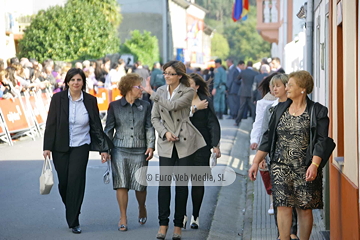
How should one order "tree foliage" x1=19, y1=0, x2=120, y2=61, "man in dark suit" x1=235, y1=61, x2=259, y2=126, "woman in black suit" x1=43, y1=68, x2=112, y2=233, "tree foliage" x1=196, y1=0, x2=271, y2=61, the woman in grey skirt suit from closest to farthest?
1. "woman in black suit" x1=43, y1=68, x2=112, y2=233
2. the woman in grey skirt suit
3. "man in dark suit" x1=235, y1=61, x2=259, y2=126
4. "tree foliage" x1=19, y1=0, x2=120, y2=61
5. "tree foliage" x1=196, y1=0, x2=271, y2=61

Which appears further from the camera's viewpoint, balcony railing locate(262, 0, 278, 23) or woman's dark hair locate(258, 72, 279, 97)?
balcony railing locate(262, 0, 278, 23)

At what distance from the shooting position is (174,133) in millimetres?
6910

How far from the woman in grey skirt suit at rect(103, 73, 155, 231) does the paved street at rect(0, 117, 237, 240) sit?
34cm

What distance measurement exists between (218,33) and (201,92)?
4550 inches

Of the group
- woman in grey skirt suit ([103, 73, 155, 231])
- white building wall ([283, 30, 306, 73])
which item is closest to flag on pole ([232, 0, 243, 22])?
white building wall ([283, 30, 306, 73])

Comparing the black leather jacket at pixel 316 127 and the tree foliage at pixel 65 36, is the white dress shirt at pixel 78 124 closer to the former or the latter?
the black leather jacket at pixel 316 127

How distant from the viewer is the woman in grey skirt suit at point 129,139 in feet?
24.2

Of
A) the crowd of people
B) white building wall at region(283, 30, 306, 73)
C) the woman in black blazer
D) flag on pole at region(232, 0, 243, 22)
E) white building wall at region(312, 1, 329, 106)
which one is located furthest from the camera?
flag on pole at region(232, 0, 243, 22)

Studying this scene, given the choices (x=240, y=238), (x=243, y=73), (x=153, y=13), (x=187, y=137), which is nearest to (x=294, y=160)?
(x=187, y=137)

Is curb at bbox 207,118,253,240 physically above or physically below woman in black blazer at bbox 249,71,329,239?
below

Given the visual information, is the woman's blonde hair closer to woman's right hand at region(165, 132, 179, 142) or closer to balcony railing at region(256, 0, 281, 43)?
woman's right hand at region(165, 132, 179, 142)

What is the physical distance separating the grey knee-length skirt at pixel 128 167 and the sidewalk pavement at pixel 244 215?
3.31 feet

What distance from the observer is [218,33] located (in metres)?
122

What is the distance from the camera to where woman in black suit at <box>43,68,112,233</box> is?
23.8ft
